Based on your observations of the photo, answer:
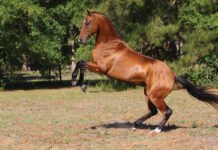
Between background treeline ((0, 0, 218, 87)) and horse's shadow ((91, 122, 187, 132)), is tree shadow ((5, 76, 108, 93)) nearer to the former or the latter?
background treeline ((0, 0, 218, 87))

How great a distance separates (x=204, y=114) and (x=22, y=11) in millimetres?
14033

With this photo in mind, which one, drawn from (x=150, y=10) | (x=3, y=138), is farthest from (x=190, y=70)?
(x=3, y=138)

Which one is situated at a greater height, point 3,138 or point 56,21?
point 56,21

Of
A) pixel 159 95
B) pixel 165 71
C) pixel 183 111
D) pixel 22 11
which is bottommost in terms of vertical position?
pixel 183 111

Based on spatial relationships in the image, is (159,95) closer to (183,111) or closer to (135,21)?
(183,111)

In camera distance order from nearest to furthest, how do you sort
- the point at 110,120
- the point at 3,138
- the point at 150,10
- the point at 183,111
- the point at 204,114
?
the point at 3,138
the point at 110,120
the point at 204,114
the point at 183,111
the point at 150,10

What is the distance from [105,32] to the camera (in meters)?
7.41

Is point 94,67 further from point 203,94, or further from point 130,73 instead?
point 203,94

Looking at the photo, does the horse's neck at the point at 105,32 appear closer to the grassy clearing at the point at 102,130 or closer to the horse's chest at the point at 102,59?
the horse's chest at the point at 102,59

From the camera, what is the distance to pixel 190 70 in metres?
20.6

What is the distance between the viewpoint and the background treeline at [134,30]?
61.3 ft

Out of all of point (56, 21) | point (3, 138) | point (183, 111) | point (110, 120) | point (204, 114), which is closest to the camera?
point (3, 138)

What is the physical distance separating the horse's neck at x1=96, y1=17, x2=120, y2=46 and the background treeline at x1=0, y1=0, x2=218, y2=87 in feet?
35.1

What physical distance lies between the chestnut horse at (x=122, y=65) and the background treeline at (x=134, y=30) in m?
10.7
